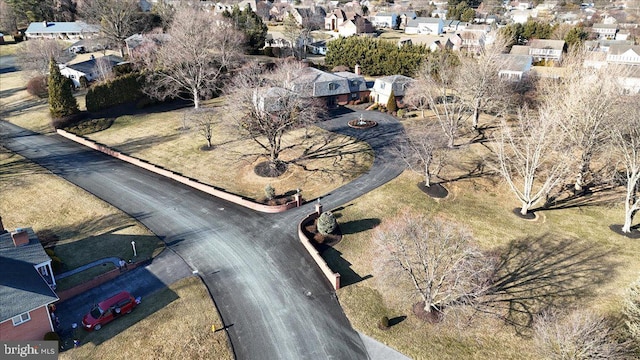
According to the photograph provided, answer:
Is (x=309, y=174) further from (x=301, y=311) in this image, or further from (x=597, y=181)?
(x=597, y=181)

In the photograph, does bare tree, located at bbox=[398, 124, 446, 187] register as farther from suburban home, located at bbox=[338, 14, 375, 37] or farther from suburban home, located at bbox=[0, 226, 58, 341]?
suburban home, located at bbox=[338, 14, 375, 37]

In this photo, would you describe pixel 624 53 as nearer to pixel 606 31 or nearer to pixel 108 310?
pixel 606 31

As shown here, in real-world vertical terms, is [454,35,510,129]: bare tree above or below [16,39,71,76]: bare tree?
below

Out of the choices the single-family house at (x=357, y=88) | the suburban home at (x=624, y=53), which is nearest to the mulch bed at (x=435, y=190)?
the single-family house at (x=357, y=88)

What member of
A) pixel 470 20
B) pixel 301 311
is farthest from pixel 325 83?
pixel 470 20

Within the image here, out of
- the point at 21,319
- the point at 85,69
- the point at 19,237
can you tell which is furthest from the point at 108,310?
the point at 85,69

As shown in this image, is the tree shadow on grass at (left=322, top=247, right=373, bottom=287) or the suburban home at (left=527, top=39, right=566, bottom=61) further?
the suburban home at (left=527, top=39, right=566, bottom=61)

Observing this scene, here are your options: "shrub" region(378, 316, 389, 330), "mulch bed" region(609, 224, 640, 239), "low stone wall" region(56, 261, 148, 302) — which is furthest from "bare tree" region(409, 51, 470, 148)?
"low stone wall" region(56, 261, 148, 302)

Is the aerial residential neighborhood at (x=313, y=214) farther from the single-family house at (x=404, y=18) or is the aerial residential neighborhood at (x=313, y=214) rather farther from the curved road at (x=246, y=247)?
the single-family house at (x=404, y=18)
